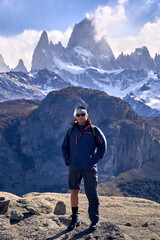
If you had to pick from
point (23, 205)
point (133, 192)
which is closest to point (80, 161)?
point (23, 205)

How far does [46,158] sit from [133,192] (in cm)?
6054

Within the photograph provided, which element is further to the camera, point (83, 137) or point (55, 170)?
point (55, 170)

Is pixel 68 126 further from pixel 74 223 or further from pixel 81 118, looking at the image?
pixel 74 223

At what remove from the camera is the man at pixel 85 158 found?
8.02 meters

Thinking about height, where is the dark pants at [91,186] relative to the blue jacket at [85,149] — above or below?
below

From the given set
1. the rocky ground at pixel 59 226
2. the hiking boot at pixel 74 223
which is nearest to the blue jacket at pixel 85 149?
the hiking boot at pixel 74 223

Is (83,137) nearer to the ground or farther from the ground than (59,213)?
farther from the ground

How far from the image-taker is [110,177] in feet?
445

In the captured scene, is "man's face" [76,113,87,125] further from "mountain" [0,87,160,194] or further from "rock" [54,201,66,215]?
"mountain" [0,87,160,194]

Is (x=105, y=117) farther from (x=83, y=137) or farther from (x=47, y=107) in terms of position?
(x=83, y=137)

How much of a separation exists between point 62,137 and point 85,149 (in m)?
152

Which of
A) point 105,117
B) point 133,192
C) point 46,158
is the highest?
point 105,117

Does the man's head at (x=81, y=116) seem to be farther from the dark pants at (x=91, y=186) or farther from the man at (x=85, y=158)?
the dark pants at (x=91, y=186)

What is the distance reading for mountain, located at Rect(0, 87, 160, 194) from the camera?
145 meters
